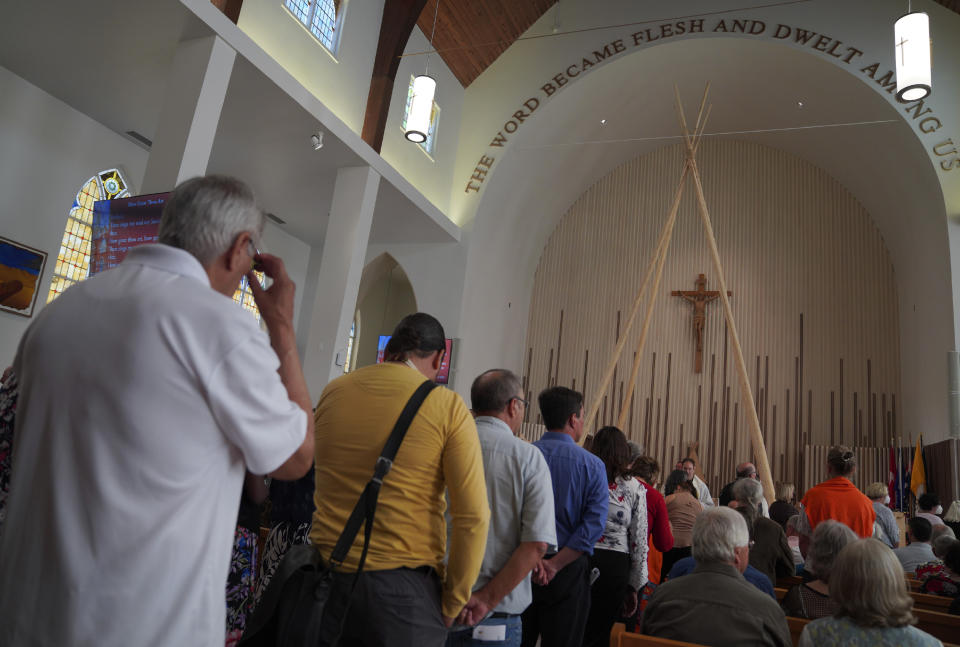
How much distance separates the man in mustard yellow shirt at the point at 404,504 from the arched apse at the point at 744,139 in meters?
8.04

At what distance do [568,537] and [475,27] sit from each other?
8.67 meters

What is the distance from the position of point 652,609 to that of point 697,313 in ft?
32.3

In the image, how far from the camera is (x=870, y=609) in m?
1.93

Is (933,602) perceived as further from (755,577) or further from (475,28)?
(475,28)

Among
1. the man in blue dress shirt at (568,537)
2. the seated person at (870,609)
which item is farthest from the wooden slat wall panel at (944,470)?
the seated person at (870,609)

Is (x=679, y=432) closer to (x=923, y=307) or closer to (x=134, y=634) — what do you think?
(x=923, y=307)

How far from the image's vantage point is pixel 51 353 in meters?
1.13

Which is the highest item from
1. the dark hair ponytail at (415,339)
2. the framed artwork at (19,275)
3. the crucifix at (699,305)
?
the crucifix at (699,305)

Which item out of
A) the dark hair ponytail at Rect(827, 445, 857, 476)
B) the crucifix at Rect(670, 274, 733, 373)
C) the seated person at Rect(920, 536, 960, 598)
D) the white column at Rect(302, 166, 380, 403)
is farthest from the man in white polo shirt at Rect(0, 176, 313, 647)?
the crucifix at Rect(670, 274, 733, 373)

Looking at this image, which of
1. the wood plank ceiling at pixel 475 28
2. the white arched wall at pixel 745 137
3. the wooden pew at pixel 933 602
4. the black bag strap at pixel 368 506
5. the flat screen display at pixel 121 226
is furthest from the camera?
the wood plank ceiling at pixel 475 28

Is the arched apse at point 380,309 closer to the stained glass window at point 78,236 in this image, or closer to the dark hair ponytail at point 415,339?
the stained glass window at point 78,236

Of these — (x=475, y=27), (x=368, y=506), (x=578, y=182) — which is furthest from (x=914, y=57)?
(x=578, y=182)

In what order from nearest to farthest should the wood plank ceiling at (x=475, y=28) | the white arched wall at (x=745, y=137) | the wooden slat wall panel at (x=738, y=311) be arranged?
→ the white arched wall at (x=745, y=137), the wood plank ceiling at (x=475, y=28), the wooden slat wall panel at (x=738, y=311)

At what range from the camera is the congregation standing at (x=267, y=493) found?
41.9 inches
